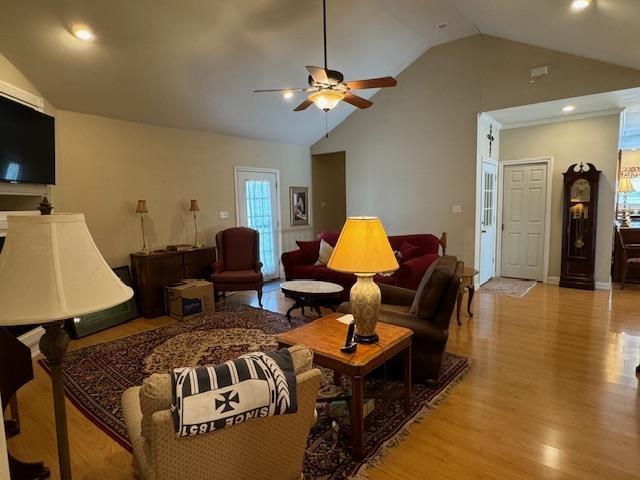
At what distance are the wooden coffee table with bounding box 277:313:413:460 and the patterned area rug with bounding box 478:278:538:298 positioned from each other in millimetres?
3655

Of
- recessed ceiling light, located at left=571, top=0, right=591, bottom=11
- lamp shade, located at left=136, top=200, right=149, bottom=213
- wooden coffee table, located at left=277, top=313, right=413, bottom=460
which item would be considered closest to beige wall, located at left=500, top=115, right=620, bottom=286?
recessed ceiling light, located at left=571, top=0, right=591, bottom=11

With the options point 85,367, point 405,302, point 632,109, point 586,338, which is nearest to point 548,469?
point 405,302

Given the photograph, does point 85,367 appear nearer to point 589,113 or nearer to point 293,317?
point 293,317

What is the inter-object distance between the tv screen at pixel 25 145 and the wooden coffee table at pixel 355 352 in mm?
2825

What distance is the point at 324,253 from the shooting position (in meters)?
5.22

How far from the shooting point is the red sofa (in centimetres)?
389

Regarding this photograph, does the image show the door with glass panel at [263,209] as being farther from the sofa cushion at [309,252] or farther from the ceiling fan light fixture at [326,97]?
the ceiling fan light fixture at [326,97]

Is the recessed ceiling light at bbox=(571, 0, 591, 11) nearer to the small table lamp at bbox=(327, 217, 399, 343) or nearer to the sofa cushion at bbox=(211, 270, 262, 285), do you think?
the small table lamp at bbox=(327, 217, 399, 343)

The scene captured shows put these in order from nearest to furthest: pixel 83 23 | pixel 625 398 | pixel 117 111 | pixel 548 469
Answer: pixel 548 469, pixel 625 398, pixel 83 23, pixel 117 111

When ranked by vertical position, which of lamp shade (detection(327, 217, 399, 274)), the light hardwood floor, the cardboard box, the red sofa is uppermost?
lamp shade (detection(327, 217, 399, 274))

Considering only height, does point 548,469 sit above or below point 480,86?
below

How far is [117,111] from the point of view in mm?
4363

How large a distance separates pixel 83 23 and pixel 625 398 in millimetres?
5244

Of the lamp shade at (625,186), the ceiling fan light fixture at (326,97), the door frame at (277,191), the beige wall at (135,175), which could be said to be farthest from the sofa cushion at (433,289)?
the lamp shade at (625,186)
